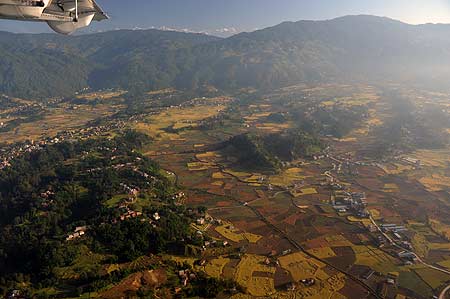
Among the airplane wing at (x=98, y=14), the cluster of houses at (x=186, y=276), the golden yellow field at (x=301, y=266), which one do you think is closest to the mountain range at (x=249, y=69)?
the golden yellow field at (x=301, y=266)

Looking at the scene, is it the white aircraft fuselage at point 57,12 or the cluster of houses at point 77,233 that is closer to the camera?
A: the white aircraft fuselage at point 57,12

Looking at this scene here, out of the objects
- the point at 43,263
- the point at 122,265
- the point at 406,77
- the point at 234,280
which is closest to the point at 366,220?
the point at 234,280

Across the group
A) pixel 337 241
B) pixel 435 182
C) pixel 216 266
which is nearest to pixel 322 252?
pixel 337 241

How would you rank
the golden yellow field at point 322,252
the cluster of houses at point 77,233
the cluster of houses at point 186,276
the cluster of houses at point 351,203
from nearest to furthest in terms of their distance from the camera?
the cluster of houses at point 186,276
the golden yellow field at point 322,252
the cluster of houses at point 77,233
the cluster of houses at point 351,203

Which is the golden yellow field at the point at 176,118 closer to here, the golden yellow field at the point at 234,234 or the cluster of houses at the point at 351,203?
the cluster of houses at the point at 351,203

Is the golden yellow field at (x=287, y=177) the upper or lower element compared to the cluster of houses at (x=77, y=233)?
lower

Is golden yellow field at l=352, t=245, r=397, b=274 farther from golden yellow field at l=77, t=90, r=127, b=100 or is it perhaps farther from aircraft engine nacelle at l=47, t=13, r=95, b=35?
golden yellow field at l=77, t=90, r=127, b=100

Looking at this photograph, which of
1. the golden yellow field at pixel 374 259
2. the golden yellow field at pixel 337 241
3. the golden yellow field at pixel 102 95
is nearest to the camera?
the golden yellow field at pixel 374 259

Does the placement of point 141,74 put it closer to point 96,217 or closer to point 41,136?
point 41,136

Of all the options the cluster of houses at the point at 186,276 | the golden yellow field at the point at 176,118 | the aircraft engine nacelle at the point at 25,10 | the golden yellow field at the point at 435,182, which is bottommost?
the golden yellow field at the point at 435,182

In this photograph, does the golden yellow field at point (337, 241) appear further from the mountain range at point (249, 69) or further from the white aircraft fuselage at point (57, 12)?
the mountain range at point (249, 69)
